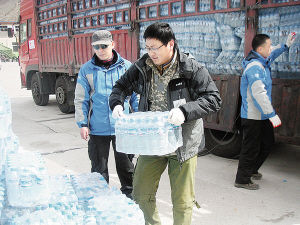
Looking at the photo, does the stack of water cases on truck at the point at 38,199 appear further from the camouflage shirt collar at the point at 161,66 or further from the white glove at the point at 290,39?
the white glove at the point at 290,39

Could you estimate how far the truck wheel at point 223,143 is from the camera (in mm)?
5043

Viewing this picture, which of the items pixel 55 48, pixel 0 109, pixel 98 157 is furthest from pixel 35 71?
pixel 0 109

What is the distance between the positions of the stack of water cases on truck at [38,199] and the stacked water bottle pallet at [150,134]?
1.38 feet

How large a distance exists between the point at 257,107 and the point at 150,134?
1.96 meters

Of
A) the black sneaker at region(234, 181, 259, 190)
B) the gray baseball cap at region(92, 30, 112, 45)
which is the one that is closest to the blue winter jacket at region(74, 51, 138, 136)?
the gray baseball cap at region(92, 30, 112, 45)

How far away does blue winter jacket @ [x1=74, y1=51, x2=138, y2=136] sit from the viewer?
124 inches

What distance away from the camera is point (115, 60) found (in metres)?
3.25

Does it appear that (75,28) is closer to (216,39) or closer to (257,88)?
(216,39)

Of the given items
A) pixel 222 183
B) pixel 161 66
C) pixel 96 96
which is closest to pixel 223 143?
pixel 222 183

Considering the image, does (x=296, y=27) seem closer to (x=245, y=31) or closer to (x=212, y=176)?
(x=245, y=31)

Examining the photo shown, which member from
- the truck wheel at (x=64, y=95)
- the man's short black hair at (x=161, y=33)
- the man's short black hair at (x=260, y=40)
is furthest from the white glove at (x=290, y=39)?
the truck wheel at (x=64, y=95)

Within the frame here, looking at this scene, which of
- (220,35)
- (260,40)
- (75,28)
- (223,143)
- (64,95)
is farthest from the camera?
(64,95)

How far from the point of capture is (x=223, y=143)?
205 inches

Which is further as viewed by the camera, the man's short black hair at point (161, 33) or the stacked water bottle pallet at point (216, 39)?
the stacked water bottle pallet at point (216, 39)
